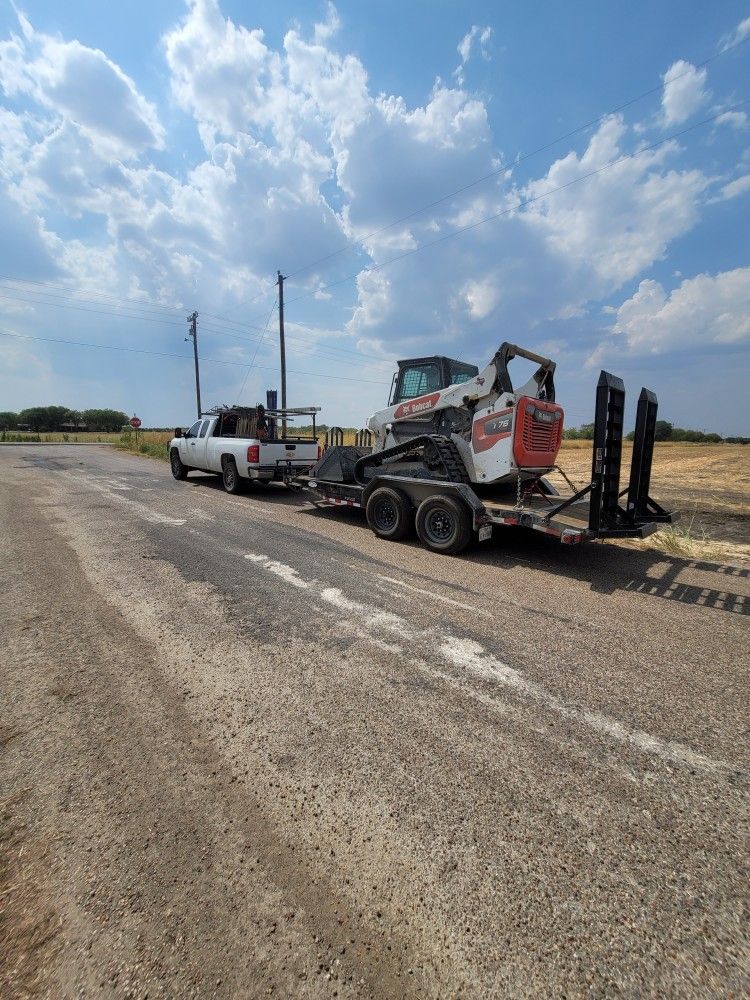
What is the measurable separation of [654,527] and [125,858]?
6.26 m

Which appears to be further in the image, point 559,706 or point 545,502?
point 545,502

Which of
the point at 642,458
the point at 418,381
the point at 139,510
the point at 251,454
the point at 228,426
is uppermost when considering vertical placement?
the point at 418,381

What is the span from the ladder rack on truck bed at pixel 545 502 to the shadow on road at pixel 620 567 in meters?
0.45

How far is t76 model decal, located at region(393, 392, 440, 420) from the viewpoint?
7293mm

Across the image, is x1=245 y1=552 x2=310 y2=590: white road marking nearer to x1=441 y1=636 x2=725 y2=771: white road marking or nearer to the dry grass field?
x1=441 y1=636 x2=725 y2=771: white road marking

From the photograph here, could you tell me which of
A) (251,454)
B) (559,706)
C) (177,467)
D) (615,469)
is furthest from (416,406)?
(177,467)

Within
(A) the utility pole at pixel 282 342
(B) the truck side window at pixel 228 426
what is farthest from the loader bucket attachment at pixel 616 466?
(A) the utility pole at pixel 282 342

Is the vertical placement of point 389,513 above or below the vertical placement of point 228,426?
below

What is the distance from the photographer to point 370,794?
2.22 m

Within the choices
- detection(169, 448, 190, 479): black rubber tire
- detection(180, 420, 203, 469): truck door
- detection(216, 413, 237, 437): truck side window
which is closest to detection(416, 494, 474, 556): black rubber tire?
detection(216, 413, 237, 437): truck side window

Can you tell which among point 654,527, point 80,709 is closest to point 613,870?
point 80,709

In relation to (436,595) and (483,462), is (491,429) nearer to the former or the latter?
(483,462)

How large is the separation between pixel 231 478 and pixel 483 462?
730 centimetres

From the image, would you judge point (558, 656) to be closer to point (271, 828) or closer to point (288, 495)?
point (271, 828)
